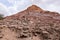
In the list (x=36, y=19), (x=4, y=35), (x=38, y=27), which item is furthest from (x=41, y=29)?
(x=4, y=35)

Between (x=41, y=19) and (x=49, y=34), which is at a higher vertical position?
(x=41, y=19)

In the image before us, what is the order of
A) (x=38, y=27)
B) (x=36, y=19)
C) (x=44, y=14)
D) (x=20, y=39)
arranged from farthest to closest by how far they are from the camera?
(x=44, y=14)
(x=36, y=19)
(x=38, y=27)
(x=20, y=39)

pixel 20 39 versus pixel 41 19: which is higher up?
pixel 41 19

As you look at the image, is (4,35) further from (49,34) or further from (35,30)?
(49,34)

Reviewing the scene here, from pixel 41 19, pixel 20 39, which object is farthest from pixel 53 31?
pixel 20 39

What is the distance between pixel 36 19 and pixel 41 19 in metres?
0.56

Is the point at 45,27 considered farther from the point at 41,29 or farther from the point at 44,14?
the point at 44,14

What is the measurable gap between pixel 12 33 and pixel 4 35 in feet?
2.70

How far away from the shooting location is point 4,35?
63.0ft

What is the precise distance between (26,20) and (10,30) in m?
2.34

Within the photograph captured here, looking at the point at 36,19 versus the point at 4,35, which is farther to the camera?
the point at 36,19

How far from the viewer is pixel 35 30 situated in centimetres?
2019

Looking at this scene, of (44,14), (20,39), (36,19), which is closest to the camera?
(20,39)

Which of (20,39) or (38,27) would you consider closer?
(20,39)
